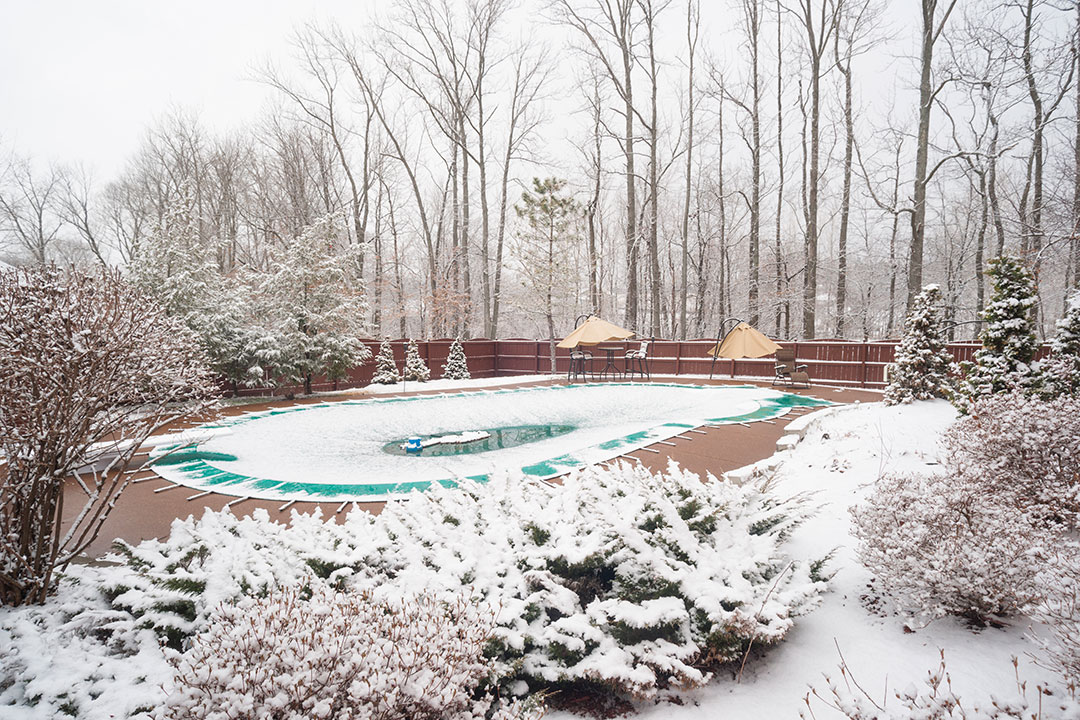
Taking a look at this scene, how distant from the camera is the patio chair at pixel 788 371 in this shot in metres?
11.9

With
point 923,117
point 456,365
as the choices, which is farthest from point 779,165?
point 456,365

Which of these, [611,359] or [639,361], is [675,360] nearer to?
[639,361]

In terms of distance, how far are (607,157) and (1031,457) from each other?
18200 millimetres

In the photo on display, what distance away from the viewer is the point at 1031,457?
3.22m

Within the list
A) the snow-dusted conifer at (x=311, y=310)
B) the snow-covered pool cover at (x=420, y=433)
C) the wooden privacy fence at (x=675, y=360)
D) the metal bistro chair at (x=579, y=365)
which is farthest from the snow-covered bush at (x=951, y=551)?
the metal bistro chair at (x=579, y=365)

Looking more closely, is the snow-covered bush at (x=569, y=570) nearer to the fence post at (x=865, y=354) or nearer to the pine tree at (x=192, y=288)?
the pine tree at (x=192, y=288)

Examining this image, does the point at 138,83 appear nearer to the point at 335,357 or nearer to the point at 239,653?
the point at 335,357

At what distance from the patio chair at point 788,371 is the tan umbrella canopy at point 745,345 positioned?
4.42 feet

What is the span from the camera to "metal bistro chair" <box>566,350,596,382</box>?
15.1 meters

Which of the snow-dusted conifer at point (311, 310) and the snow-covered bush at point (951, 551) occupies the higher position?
the snow-dusted conifer at point (311, 310)

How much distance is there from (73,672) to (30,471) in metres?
1.09

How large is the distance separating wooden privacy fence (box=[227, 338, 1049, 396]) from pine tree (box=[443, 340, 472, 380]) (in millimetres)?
795

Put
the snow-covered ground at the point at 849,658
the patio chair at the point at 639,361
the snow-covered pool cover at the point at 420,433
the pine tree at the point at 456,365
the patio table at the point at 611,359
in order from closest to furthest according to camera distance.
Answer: the snow-covered ground at the point at 849,658
the snow-covered pool cover at the point at 420,433
the patio chair at the point at 639,361
the pine tree at the point at 456,365
the patio table at the point at 611,359

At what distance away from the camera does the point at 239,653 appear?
62.7 inches
